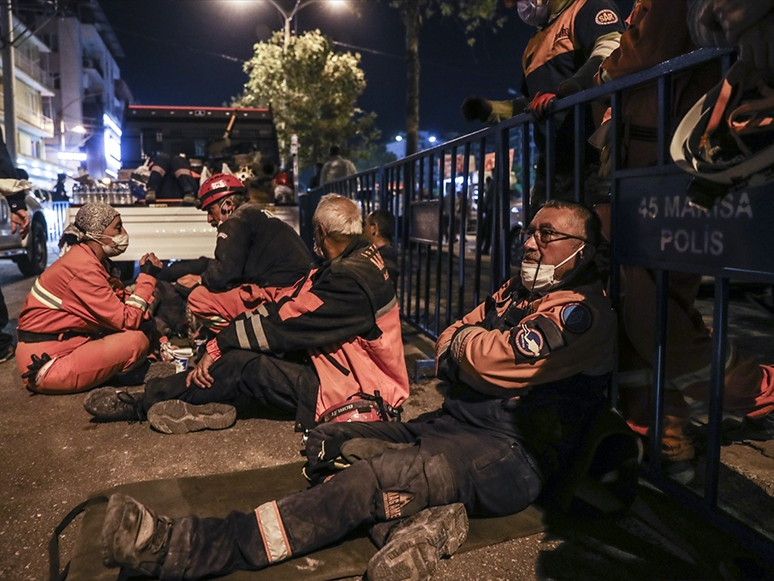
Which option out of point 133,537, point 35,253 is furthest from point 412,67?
point 133,537

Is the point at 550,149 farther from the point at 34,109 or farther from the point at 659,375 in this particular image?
the point at 34,109

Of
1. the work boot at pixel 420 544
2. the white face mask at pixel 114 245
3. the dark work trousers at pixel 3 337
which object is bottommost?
the work boot at pixel 420 544

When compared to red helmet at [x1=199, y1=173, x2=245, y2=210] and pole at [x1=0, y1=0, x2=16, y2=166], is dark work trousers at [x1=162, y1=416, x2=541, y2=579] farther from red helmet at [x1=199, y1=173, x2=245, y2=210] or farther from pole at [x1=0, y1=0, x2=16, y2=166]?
pole at [x1=0, y1=0, x2=16, y2=166]

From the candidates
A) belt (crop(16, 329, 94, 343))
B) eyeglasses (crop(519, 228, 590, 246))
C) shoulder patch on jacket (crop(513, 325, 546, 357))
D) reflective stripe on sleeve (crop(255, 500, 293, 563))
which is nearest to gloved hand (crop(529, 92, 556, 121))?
eyeglasses (crop(519, 228, 590, 246))

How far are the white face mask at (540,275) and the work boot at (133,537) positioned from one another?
161 centimetres

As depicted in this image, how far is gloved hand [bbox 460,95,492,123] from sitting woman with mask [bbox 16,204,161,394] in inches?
96.7

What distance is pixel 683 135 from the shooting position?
198 centimetres

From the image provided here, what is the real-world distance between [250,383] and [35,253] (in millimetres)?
8703

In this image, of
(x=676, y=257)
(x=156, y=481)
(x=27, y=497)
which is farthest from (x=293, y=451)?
(x=676, y=257)

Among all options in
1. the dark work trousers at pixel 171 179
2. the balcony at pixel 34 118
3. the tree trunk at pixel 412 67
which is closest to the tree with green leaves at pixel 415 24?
the tree trunk at pixel 412 67

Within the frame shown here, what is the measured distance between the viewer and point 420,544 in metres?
2.18

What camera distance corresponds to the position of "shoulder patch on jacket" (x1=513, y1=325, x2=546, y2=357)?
2.40 m

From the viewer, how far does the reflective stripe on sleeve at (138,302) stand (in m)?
4.54

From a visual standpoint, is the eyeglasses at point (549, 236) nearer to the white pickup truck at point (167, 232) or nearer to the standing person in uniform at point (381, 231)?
the standing person in uniform at point (381, 231)
